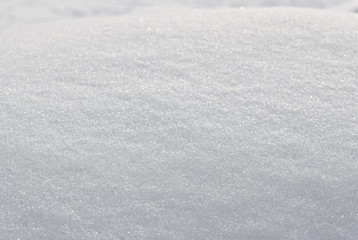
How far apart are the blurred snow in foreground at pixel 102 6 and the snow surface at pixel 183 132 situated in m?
0.35

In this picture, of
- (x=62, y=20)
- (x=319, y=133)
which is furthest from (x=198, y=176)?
(x=62, y=20)

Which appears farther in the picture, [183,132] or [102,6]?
[102,6]

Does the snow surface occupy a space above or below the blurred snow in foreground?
below

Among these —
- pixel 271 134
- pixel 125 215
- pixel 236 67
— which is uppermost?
pixel 236 67

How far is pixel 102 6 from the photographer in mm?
2242

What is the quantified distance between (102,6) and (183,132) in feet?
3.38

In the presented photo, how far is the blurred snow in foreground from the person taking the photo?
214cm

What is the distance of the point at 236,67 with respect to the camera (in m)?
1.57

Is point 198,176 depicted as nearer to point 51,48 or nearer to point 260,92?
point 260,92

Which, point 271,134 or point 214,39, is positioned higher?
point 214,39

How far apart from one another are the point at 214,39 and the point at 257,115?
371mm

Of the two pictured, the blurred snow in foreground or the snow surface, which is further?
the blurred snow in foreground

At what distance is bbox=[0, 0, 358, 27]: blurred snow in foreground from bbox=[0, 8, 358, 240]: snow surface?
0.35 m

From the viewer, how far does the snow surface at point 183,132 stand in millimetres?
1188
